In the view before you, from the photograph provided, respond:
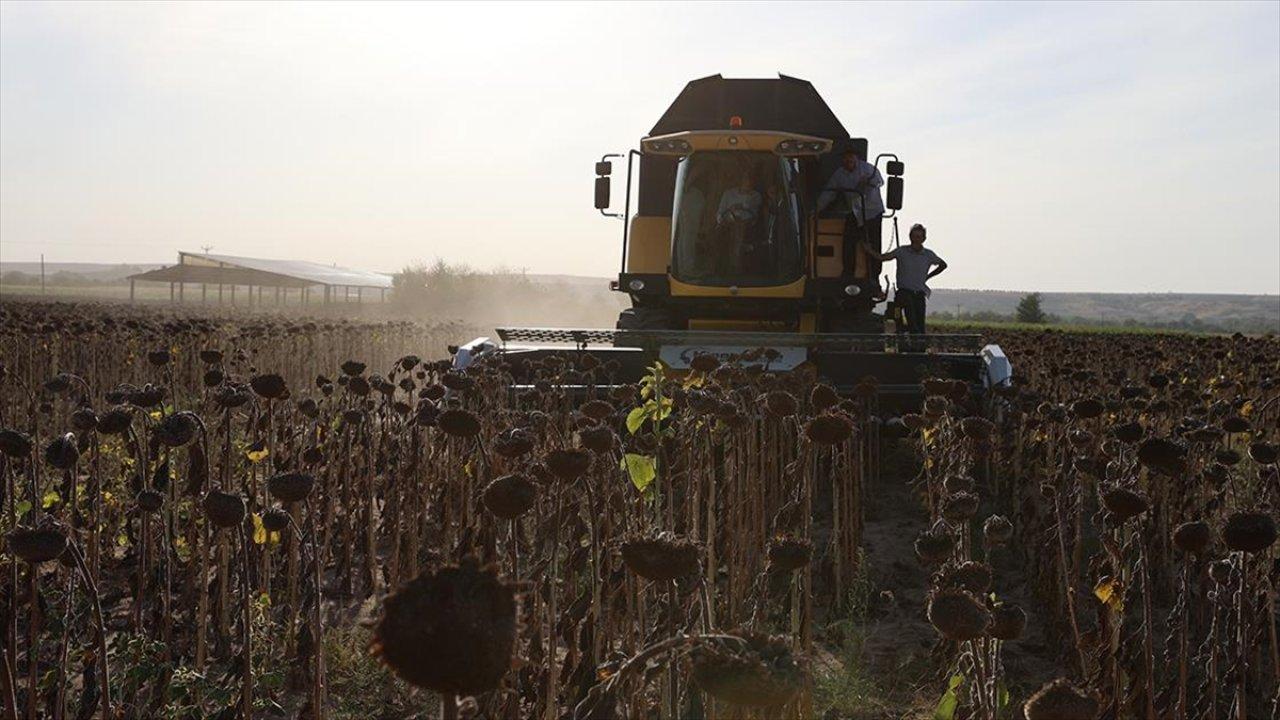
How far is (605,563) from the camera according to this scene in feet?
15.9

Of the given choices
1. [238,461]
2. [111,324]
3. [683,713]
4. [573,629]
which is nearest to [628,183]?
[238,461]

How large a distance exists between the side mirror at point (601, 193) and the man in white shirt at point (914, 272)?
949 mm

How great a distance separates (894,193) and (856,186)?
0.55 metres

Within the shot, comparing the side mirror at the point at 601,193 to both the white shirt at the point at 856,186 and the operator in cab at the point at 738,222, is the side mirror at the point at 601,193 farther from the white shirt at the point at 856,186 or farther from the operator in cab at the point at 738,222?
the operator in cab at the point at 738,222

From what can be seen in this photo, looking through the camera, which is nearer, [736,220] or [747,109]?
[736,220]

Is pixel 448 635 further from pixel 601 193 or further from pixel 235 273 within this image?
pixel 235 273

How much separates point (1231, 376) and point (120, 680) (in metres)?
10.3

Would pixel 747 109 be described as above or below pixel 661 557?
above

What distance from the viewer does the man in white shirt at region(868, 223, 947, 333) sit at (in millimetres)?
13242

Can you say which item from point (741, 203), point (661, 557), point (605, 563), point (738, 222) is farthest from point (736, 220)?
point (661, 557)

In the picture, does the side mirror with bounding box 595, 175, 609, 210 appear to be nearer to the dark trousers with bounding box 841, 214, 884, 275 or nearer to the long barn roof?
the dark trousers with bounding box 841, 214, 884, 275

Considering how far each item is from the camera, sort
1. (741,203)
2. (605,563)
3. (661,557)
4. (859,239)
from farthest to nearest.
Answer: (859,239) < (741,203) < (605,563) < (661,557)

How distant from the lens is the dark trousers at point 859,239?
A: 12.6m

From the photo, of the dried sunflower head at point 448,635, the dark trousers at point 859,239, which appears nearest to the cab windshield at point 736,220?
the dark trousers at point 859,239
